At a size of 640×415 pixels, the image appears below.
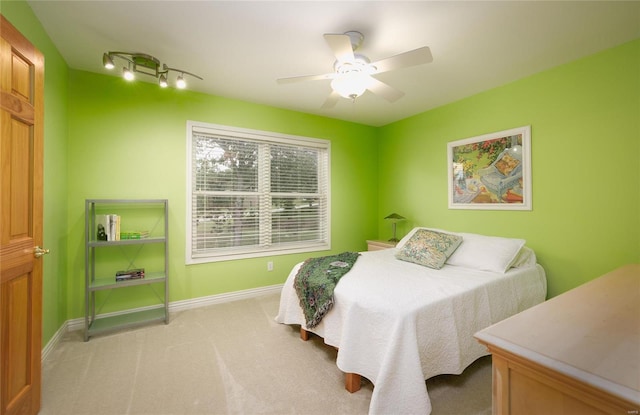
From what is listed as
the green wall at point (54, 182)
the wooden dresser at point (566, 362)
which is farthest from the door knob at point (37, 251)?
the wooden dresser at point (566, 362)

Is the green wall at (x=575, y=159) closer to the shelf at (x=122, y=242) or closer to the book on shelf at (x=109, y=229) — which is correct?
the shelf at (x=122, y=242)

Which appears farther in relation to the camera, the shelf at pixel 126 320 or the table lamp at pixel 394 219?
the table lamp at pixel 394 219

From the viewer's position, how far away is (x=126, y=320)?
2.70 metres

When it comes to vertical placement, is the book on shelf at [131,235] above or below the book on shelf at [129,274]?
above

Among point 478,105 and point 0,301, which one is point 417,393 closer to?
point 0,301

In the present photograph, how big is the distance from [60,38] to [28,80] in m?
1.02

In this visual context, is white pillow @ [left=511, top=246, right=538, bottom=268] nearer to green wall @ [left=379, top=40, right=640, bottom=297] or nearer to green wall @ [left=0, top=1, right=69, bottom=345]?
green wall @ [left=379, top=40, right=640, bottom=297]

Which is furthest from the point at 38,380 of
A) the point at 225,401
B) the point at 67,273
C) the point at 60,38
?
the point at 60,38

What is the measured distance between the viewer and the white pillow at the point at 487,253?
97.0 inches

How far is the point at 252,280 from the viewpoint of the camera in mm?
3586

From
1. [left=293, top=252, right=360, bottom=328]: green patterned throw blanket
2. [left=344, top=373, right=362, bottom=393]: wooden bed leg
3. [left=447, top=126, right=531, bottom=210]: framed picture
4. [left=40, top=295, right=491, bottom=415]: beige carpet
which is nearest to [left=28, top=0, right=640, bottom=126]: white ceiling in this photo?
[left=447, top=126, right=531, bottom=210]: framed picture

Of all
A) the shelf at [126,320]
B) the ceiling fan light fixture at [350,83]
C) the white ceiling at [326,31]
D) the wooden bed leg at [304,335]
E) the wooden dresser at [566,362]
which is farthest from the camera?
the shelf at [126,320]

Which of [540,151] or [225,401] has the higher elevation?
[540,151]

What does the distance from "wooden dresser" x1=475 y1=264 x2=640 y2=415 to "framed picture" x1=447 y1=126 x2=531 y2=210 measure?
198cm
